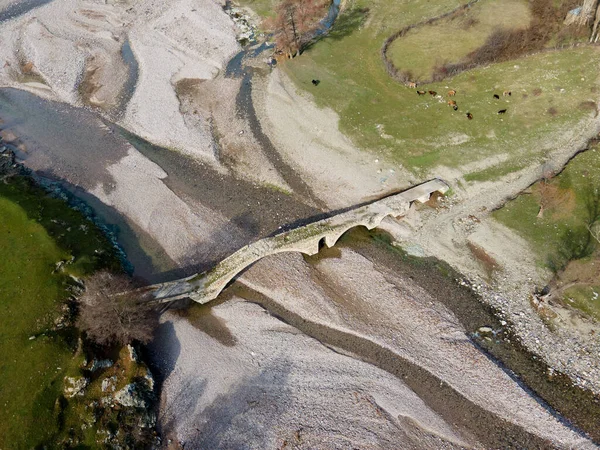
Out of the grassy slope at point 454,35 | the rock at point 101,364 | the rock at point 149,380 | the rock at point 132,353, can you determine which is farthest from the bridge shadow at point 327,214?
the grassy slope at point 454,35

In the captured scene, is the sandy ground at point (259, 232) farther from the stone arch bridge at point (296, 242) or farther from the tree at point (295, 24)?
the tree at point (295, 24)

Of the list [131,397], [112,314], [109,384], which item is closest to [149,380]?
[131,397]

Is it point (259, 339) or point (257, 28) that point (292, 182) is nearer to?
point (259, 339)

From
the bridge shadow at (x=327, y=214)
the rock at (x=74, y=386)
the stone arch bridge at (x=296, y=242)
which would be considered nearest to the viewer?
the rock at (x=74, y=386)

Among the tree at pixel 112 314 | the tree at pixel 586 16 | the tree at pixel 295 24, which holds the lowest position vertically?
the tree at pixel 112 314

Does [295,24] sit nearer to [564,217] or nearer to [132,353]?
[564,217]

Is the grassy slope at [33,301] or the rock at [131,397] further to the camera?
the rock at [131,397]

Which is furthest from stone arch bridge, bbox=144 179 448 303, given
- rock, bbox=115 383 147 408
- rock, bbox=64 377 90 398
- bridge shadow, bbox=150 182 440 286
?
rock, bbox=64 377 90 398
